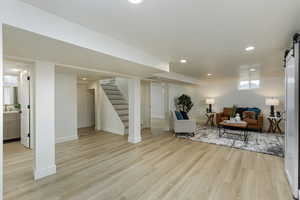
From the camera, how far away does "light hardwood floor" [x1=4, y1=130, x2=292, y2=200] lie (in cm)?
207

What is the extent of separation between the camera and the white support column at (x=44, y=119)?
2.45 meters

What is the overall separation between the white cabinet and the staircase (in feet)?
9.47

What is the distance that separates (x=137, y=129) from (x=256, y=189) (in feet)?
10.2

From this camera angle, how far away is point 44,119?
2.52 metres

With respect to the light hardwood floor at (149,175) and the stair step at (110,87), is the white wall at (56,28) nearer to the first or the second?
the light hardwood floor at (149,175)

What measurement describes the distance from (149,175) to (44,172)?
5.75 feet

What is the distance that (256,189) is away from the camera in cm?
218

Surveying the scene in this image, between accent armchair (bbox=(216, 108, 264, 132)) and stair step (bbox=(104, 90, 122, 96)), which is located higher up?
stair step (bbox=(104, 90, 122, 96))

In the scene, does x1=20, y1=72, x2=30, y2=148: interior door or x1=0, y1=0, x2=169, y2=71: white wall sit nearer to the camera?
Answer: x1=0, y1=0, x2=169, y2=71: white wall

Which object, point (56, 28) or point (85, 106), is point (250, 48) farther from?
point (85, 106)

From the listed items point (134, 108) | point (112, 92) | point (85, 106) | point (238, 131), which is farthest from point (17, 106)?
point (238, 131)

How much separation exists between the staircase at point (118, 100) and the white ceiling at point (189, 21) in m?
3.43

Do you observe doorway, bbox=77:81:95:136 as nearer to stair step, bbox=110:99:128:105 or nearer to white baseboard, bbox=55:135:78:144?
stair step, bbox=110:99:128:105

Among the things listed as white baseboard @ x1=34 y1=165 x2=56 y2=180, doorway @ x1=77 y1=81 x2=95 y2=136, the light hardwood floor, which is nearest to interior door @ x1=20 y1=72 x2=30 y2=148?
the light hardwood floor
